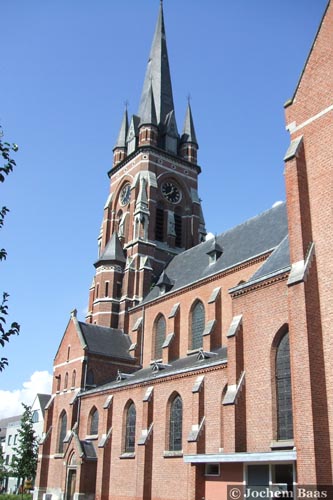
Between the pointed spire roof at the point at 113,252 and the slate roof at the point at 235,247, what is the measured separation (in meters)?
4.56

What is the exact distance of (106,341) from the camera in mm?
38719

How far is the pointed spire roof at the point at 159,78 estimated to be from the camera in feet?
175

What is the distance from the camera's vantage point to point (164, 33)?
57688 mm

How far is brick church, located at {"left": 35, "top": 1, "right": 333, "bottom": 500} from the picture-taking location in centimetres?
1731

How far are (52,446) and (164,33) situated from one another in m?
43.5

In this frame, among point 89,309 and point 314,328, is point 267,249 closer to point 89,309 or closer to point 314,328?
point 314,328

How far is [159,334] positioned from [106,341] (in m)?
4.43

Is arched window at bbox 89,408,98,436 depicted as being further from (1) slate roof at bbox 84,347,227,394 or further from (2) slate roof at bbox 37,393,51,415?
(2) slate roof at bbox 37,393,51,415

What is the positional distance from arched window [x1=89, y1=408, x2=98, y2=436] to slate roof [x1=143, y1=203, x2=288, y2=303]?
30.0 ft

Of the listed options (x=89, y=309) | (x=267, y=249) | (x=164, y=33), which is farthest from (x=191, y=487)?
(x=164, y=33)

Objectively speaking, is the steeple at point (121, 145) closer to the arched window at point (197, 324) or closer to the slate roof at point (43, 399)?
the arched window at point (197, 324)

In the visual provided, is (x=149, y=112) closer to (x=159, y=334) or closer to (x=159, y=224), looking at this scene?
(x=159, y=224)

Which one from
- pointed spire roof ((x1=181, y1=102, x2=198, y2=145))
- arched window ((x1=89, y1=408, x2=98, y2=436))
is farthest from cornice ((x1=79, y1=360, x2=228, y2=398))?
pointed spire roof ((x1=181, y1=102, x2=198, y2=145))

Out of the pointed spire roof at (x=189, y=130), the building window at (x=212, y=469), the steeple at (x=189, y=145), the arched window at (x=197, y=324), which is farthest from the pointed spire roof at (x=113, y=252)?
the building window at (x=212, y=469)
